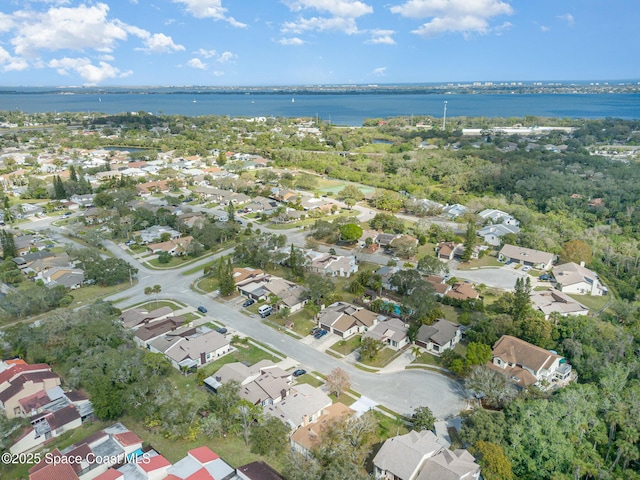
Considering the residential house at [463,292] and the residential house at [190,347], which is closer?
the residential house at [190,347]

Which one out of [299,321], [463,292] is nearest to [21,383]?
[299,321]

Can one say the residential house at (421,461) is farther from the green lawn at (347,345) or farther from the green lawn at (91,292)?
the green lawn at (91,292)

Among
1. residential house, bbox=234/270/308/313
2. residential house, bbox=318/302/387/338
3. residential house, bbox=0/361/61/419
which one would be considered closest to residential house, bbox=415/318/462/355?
residential house, bbox=318/302/387/338

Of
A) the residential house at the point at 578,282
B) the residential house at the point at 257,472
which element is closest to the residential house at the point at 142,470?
the residential house at the point at 257,472

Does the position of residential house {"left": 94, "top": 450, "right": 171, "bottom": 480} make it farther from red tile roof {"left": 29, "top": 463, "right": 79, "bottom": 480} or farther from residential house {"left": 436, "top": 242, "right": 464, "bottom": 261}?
residential house {"left": 436, "top": 242, "right": 464, "bottom": 261}

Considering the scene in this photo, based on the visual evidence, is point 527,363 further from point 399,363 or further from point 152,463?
point 152,463

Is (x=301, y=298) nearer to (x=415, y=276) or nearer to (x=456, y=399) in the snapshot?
(x=415, y=276)
